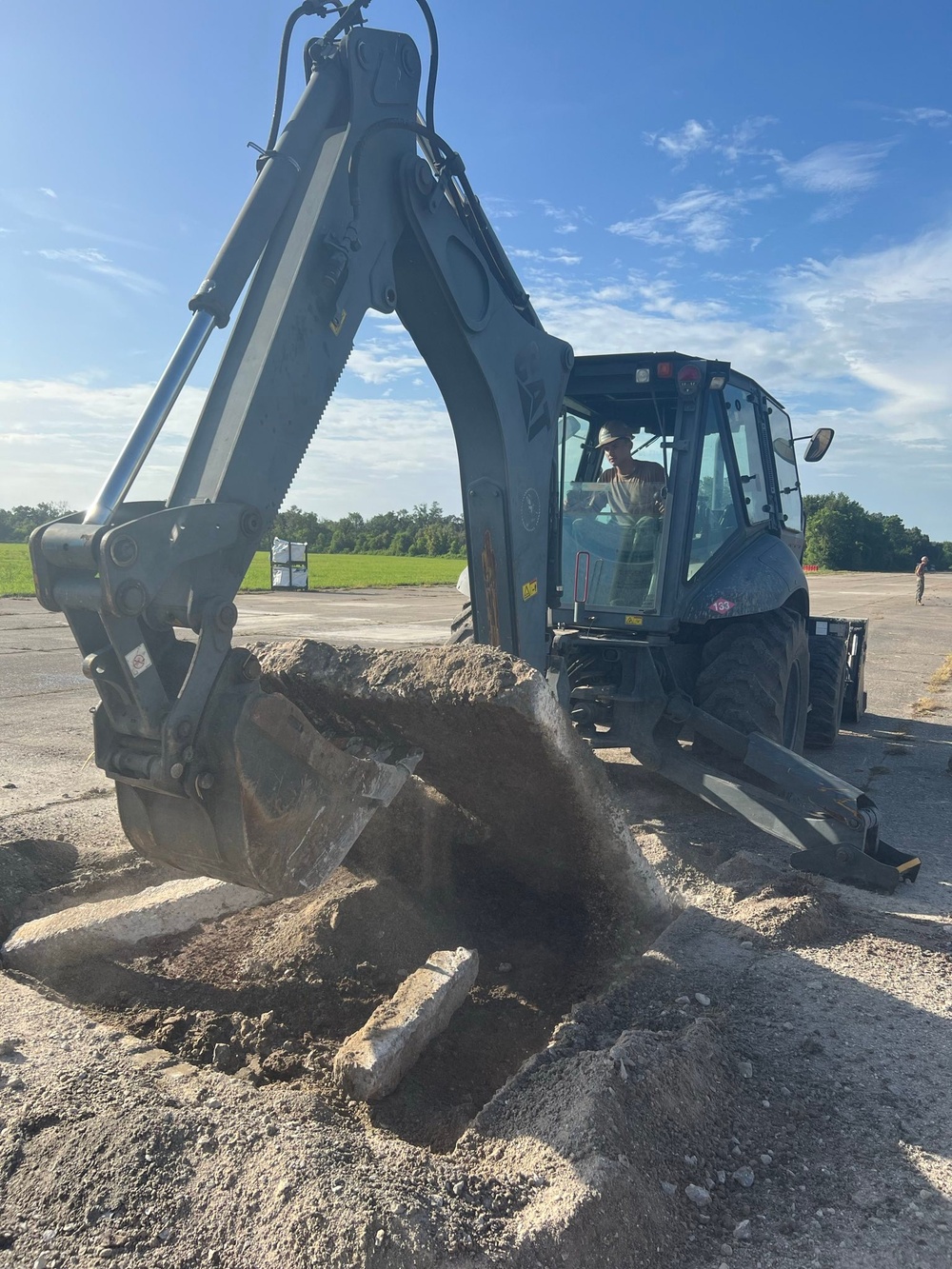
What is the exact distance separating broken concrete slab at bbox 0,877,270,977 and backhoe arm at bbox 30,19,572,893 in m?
0.66

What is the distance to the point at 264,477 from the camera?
2818 millimetres

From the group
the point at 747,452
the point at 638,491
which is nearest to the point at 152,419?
the point at 638,491

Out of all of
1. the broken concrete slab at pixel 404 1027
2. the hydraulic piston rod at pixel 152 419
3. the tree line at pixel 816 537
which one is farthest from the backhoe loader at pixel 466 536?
the tree line at pixel 816 537

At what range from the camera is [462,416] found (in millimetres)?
4078

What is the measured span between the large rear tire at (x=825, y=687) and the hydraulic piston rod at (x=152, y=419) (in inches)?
231

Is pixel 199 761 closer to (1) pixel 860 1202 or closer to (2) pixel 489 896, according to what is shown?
(2) pixel 489 896

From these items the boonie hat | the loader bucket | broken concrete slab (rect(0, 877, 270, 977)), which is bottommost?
broken concrete slab (rect(0, 877, 270, 977))

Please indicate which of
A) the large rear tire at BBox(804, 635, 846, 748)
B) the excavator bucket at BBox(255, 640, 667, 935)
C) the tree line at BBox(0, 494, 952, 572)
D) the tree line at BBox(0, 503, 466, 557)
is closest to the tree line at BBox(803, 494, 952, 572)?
the tree line at BBox(0, 494, 952, 572)

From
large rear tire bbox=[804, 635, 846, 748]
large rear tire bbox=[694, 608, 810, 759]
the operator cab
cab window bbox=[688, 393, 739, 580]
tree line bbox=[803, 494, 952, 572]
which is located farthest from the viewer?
tree line bbox=[803, 494, 952, 572]

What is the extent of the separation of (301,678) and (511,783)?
864mm

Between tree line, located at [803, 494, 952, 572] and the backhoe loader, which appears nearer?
the backhoe loader

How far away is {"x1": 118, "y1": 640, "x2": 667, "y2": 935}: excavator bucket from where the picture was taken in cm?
258

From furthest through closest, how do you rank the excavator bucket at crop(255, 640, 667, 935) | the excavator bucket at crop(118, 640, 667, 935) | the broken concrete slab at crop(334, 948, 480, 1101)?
the excavator bucket at crop(255, 640, 667, 935) < the excavator bucket at crop(118, 640, 667, 935) < the broken concrete slab at crop(334, 948, 480, 1101)

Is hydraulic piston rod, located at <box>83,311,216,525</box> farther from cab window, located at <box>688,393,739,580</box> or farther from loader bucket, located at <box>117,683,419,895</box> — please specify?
cab window, located at <box>688,393,739,580</box>
